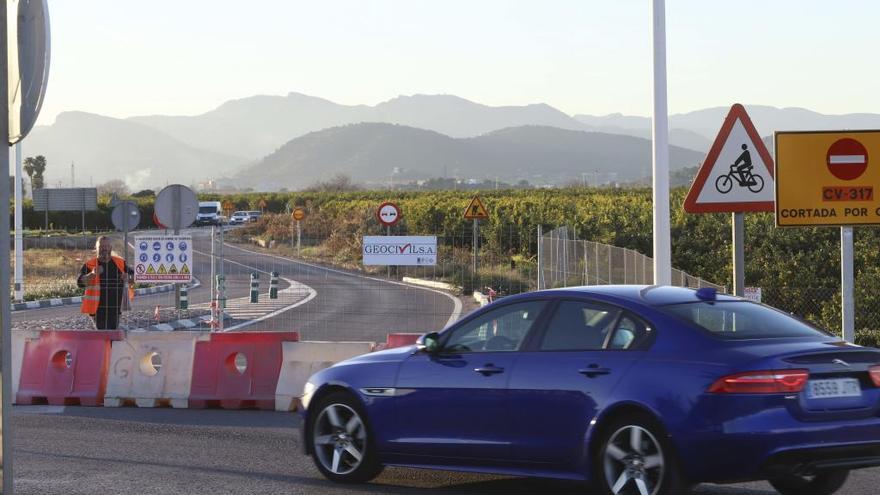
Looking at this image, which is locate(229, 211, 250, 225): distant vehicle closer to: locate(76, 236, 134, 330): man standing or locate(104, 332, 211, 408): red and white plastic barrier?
locate(76, 236, 134, 330): man standing

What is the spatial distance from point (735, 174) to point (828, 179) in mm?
834

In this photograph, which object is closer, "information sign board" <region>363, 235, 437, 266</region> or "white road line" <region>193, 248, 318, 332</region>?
"information sign board" <region>363, 235, 437, 266</region>

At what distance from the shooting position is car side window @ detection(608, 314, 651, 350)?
816cm

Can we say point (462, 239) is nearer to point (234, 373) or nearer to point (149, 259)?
point (149, 259)

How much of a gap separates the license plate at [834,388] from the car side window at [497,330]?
6.28 ft

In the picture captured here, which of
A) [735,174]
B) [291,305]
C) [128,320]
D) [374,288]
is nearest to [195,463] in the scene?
[735,174]

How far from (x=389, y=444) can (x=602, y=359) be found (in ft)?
5.95

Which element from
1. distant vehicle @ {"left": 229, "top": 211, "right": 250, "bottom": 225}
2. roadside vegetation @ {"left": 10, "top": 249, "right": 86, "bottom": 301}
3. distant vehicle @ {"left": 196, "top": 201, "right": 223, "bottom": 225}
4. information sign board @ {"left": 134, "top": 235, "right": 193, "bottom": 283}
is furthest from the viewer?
distant vehicle @ {"left": 229, "top": 211, "right": 250, "bottom": 225}

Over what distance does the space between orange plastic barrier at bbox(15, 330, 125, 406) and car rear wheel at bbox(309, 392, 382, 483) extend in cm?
611

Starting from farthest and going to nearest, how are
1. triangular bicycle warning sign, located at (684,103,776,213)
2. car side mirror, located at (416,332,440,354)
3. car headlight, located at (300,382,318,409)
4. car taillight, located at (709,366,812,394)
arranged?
triangular bicycle warning sign, located at (684,103,776,213) < car headlight, located at (300,382,318,409) < car side mirror, located at (416,332,440,354) < car taillight, located at (709,366,812,394)

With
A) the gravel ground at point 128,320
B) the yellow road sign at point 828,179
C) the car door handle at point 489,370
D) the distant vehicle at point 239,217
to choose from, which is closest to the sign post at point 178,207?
the gravel ground at point 128,320

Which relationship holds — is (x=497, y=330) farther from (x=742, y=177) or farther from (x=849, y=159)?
(x=849, y=159)

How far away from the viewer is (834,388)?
768 centimetres

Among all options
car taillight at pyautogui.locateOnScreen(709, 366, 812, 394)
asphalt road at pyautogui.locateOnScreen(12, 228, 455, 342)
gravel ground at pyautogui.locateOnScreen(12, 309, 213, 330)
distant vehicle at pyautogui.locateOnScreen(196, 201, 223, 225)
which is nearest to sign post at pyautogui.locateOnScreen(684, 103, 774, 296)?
car taillight at pyautogui.locateOnScreen(709, 366, 812, 394)
